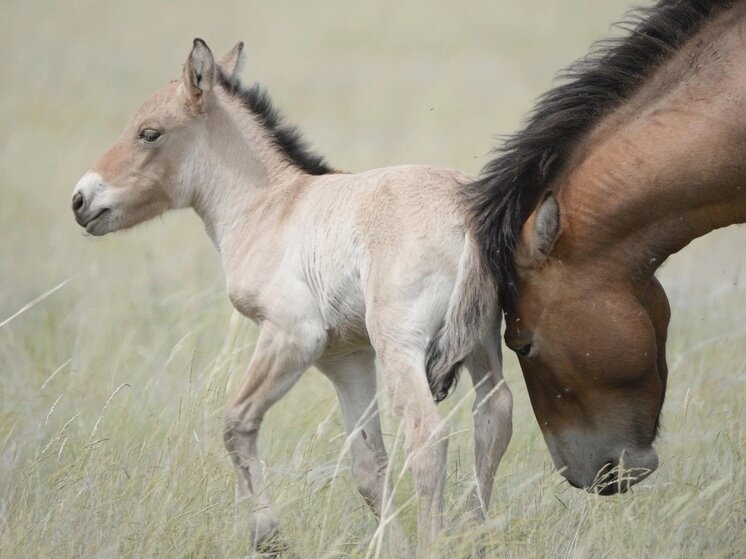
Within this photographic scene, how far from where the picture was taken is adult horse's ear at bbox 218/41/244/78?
5969mm

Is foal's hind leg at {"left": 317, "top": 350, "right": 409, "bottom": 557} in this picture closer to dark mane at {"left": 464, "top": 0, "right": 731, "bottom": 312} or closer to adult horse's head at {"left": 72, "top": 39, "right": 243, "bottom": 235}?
dark mane at {"left": 464, "top": 0, "right": 731, "bottom": 312}

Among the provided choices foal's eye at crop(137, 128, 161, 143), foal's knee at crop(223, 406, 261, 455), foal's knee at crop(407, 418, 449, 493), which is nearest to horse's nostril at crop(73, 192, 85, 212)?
foal's eye at crop(137, 128, 161, 143)

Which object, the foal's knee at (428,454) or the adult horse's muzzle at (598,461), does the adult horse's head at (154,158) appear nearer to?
the foal's knee at (428,454)

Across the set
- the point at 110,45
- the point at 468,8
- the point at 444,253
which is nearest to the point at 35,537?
the point at 444,253

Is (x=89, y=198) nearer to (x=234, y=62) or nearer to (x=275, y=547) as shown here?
(x=234, y=62)

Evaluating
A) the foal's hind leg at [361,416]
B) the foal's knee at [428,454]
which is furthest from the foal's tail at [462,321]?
the foal's hind leg at [361,416]

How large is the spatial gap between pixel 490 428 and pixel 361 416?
854mm

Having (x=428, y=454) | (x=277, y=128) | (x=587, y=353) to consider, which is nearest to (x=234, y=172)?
(x=277, y=128)

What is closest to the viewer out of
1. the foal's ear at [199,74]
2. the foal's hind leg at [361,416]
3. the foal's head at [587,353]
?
the foal's head at [587,353]

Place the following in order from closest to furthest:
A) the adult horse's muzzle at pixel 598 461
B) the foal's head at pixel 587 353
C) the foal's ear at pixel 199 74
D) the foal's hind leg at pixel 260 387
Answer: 1. the foal's head at pixel 587 353
2. the adult horse's muzzle at pixel 598 461
3. the foal's hind leg at pixel 260 387
4. the foal's ear at pixel 199 74

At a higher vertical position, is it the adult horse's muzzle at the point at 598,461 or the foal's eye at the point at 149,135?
the foal's eye at the point at 149,135

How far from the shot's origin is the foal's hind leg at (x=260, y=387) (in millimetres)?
4887

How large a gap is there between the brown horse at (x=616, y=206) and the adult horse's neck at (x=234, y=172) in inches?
55.5

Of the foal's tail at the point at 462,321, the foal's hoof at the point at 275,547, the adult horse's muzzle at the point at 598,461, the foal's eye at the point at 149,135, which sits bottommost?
the adult horse's muzzle at the point at 598,461
